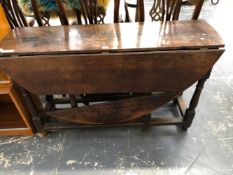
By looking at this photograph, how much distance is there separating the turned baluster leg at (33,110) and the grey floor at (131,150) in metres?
0.10

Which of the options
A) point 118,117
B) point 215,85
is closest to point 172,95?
point 118,117

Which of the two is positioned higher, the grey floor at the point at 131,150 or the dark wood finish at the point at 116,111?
the dark wood finish at the point at 116,111

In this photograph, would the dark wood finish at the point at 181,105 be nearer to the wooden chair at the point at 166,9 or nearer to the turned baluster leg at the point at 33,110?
the wooden chair at the point at 166,9

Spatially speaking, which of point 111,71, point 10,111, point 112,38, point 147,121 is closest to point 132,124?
point 147,121

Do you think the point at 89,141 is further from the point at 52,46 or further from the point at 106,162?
the point at 52,46

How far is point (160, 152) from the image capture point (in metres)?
1.40

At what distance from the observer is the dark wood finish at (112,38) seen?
1.05 m

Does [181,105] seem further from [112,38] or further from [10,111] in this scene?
[10,111]

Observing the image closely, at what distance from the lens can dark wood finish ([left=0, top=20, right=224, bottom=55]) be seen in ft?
3.44

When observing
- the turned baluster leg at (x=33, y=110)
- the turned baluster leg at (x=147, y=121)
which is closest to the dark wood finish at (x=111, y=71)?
the turned baluster leg at (x=33, y=110)

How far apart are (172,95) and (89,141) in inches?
26.8

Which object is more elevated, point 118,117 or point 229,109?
point 118,117

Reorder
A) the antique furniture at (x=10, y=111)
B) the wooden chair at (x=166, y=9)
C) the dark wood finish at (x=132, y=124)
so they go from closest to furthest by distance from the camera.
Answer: the antique furniture at (x=10, y=111) → the wooden chair at (x=166, y=9) → the dark wood finish at (x=132, y=124)

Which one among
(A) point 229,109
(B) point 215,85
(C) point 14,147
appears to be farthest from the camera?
(B) point 215,85
